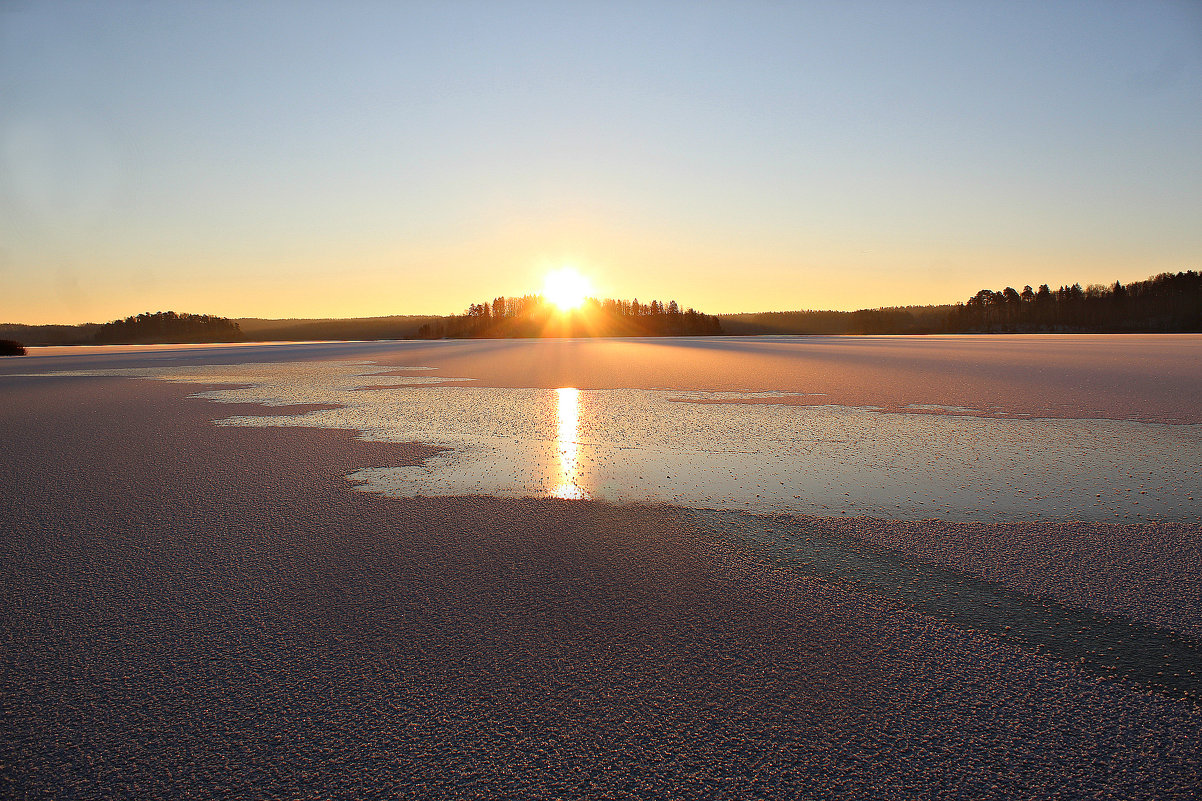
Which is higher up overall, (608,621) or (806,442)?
(806,442)

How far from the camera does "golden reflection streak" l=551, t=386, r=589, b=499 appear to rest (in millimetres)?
5707

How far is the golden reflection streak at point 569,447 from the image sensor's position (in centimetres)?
571

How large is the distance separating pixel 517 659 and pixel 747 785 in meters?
1.13

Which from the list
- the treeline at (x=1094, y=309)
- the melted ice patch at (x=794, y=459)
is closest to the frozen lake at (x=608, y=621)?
the melted ice patch at (x=794, y=459)

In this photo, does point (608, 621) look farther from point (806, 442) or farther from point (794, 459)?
point (806, 442)

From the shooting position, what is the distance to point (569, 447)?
774 centimetres

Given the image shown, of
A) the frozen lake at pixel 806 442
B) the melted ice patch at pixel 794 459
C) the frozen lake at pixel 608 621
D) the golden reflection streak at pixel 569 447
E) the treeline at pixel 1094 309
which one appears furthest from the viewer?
the treeline at pixel 1094 309

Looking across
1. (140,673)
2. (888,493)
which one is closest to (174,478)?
(140,673)

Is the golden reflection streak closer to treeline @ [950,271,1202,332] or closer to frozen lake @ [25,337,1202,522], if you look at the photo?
frozen lake @ [25,337,1202,522]

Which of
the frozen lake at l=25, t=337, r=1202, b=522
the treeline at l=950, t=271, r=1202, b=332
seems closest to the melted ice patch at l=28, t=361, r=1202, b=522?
the frozen lake at l=25, t=337, r=1202, b=522

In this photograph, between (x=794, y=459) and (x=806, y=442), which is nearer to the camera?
(x=794, y=459)

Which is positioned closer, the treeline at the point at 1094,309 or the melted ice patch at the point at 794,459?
the melted ice patch at the point at 794,459

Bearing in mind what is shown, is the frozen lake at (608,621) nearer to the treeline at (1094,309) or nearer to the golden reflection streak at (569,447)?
the golden reflection streak at (569,447)

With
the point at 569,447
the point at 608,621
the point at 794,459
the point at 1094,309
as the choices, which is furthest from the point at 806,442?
the point at 1094,309
